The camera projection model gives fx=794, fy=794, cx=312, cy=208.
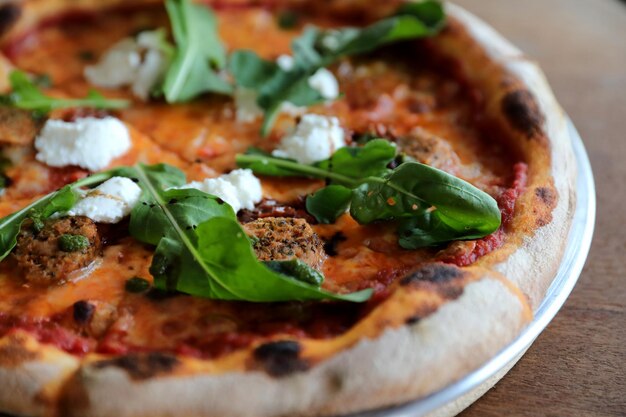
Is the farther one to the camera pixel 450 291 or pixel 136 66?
pixel 136 66

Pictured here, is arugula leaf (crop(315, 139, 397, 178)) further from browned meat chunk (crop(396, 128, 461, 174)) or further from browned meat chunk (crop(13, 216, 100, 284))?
browned meat chunk (crop(13, 216, 100, 284))

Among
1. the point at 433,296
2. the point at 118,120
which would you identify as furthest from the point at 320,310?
the point at 118,120

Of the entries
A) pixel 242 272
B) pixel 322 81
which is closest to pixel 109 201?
pixel 242 272

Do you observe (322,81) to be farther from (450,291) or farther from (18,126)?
(450,291)

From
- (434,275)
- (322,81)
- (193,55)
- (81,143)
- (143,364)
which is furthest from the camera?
(193,55)

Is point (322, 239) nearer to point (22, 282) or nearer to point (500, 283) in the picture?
point (500, 283)

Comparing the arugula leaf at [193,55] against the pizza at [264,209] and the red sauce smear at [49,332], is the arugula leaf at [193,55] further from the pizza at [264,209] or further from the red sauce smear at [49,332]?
the red sauce smear at [49,332]

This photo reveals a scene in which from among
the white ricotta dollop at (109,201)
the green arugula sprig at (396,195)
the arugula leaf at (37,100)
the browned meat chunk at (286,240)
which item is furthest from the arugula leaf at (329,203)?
the arugula leaf at (37,100)
